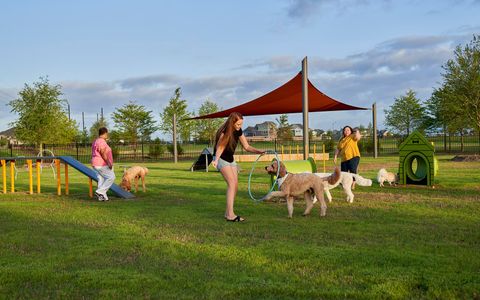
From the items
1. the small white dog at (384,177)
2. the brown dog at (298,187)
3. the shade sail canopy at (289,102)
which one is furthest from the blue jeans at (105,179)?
the shade sail canopy at (289,102)

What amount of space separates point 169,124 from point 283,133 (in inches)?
521

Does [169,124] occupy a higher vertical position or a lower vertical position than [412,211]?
higher

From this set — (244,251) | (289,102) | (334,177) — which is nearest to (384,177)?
(334,177)

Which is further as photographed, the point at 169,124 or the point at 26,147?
the point at 169,124

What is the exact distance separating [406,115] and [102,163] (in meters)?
39.1

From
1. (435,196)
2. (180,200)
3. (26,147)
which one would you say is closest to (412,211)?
(435,196)

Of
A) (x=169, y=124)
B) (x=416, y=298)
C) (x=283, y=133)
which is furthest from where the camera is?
(x=283, y=133)

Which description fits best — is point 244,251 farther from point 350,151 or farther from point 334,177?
point 350,151

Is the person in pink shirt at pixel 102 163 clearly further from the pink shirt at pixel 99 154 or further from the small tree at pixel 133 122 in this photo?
the small tree at pixel 133 122

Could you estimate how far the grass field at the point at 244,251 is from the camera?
13.2ft

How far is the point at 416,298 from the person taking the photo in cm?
370

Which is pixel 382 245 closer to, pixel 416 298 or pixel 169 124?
pixel 416 298

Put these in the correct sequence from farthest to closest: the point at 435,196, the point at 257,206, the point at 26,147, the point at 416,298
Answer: the point at 26,147, the point at 435,196, the point at 257,206, the point at 416,298

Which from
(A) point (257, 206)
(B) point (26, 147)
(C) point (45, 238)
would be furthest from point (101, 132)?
(B) point (26, 147)
